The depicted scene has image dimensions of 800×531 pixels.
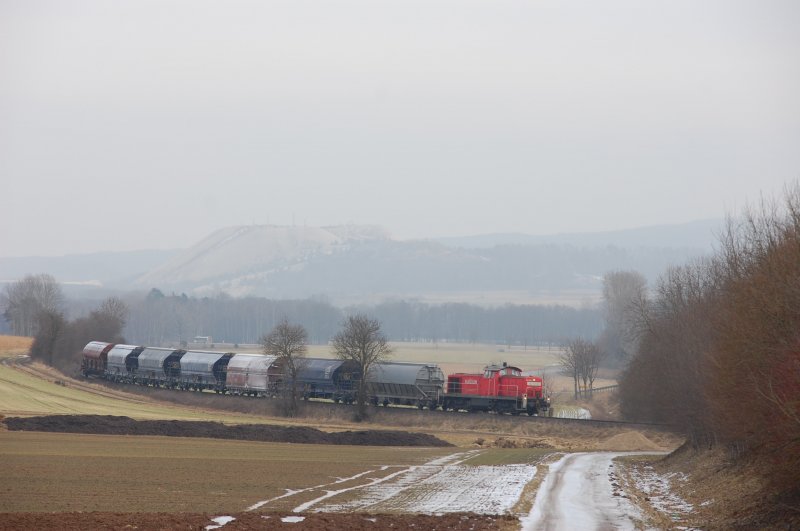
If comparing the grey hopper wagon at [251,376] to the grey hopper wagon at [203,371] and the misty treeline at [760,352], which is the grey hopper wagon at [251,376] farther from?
the misty treeline at [760,352]

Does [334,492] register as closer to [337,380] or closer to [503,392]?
[503,392]

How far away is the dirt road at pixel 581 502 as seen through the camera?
1195 inches

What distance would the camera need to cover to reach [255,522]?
28.6 metres

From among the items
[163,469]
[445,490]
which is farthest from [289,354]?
[445,490]

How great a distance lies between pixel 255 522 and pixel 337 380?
69.4m

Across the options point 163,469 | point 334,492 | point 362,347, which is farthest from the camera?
point 362,347

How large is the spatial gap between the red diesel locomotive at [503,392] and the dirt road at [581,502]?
109 feet

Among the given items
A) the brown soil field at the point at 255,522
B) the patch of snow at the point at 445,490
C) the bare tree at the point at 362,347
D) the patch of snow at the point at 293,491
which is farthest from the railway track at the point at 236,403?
the brown soil field at the point at 255,522

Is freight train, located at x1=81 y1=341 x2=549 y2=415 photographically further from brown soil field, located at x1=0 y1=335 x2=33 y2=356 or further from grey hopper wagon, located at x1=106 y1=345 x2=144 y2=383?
brown soil field, located at x1=0 y1=335 x2=33 y2=356

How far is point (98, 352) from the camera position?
132 metres

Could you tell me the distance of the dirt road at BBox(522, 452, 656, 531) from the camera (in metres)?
30.3

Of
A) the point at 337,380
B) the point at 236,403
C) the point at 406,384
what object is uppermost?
the point at 337,380

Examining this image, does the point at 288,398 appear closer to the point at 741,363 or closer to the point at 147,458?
the point at 147,458

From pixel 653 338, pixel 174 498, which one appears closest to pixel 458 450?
pixel 653 338
